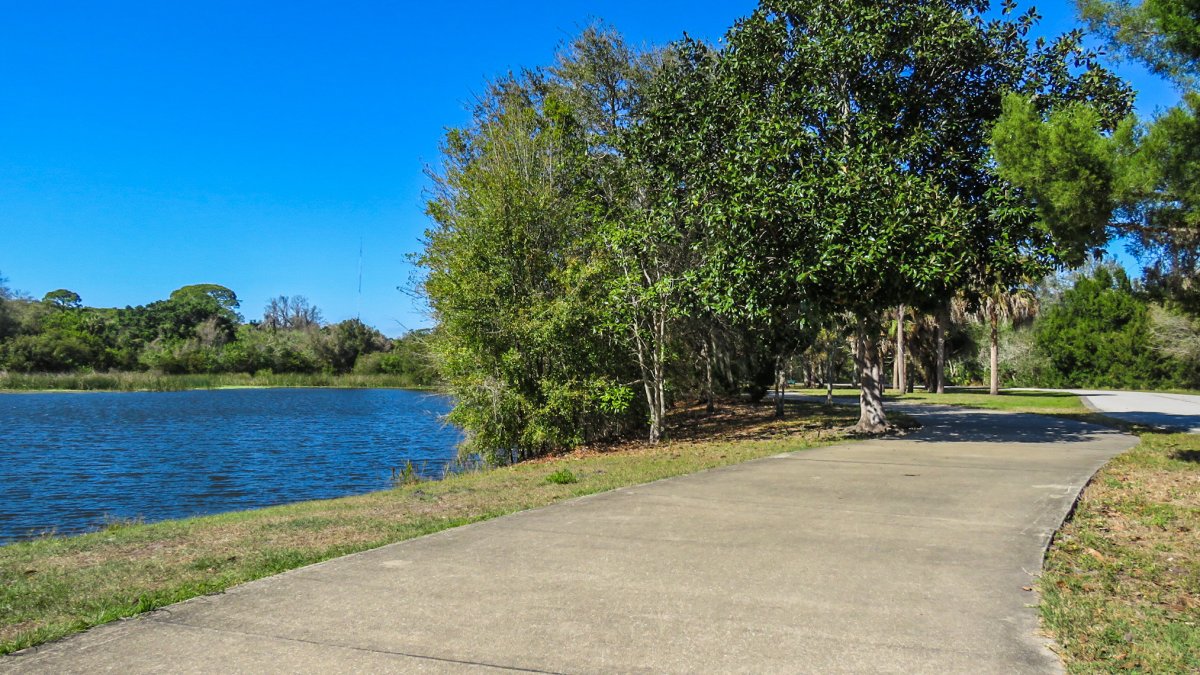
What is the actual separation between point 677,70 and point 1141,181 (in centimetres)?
1189

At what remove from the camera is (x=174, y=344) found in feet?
282

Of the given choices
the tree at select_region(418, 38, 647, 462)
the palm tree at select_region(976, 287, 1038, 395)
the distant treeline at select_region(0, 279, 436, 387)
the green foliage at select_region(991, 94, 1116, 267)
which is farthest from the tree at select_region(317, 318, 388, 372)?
the green foliage at select_region(991, 94, 1116, 267)

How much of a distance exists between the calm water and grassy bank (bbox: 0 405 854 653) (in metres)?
4.31

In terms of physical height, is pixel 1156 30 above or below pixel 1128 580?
above

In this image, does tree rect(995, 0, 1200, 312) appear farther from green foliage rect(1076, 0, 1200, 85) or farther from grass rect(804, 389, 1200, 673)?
grass rect(804, 389, 1200, 673)

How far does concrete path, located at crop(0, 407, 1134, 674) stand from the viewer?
12.5ft

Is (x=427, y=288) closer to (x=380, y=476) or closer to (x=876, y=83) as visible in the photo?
(x=380, y=476)

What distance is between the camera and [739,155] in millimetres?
14109

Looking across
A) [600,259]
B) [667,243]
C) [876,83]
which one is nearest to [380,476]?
[600,259]

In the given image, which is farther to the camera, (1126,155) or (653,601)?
(1126,155)

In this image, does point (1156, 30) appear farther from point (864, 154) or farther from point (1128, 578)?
point (1128, 578)

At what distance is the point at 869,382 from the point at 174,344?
290 feet

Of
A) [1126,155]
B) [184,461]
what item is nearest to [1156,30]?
[1126,155]

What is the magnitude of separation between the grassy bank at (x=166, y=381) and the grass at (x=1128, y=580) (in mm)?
60653
